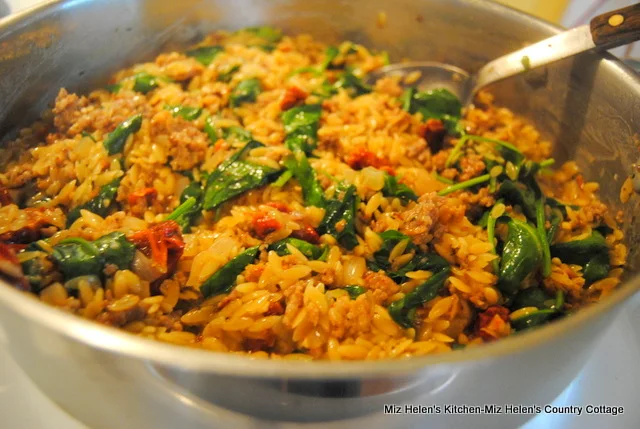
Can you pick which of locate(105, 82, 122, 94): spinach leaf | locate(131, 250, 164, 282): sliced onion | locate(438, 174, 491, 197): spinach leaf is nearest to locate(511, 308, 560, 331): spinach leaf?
locate(438, 174, 491, 197): spinach leaf

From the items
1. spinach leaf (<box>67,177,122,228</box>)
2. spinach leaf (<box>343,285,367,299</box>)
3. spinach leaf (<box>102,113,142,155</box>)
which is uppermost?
spinach leaf (<box>102,113,142,155</box>)

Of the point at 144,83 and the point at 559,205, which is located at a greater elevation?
the point at 144,83

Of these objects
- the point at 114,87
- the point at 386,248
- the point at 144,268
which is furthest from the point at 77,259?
the point at 114,87

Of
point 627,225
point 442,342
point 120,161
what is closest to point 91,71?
point 120,161

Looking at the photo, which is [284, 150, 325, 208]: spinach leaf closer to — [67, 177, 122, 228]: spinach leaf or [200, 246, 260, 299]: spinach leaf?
[200, 246, 260, 299]: spinach leaf

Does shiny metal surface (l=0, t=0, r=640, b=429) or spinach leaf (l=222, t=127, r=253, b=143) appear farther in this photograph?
spinach leaf (l=222, t=127, r=253, b=143)

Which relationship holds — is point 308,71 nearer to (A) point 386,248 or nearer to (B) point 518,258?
(A) point 386,248

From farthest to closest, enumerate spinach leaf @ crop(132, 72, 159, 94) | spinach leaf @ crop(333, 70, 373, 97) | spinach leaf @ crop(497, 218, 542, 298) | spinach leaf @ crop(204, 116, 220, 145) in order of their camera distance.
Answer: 1. spinach leaf @ crop(333, 70, 373, 97)
2. spinach leaf @ crop(132, 72, 159, 94)
3. spinach leaf @ crop(204, 116, 220, 145)
4. spinach leaf @ crop(497, 218, 542, 298)
